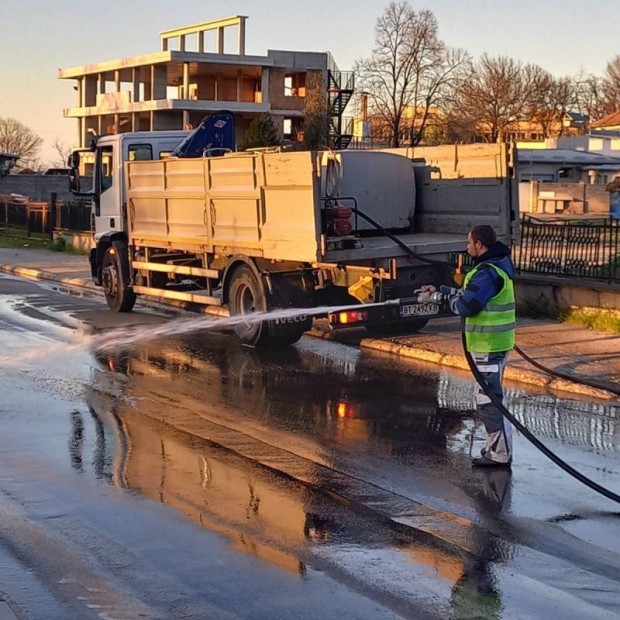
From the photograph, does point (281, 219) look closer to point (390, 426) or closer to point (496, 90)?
point (390, 426)

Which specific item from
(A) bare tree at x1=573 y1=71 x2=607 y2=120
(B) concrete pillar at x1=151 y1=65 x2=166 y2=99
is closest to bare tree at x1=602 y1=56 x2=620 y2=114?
(A) bare tree at x1=573 y1=71 x2=607 y2=120

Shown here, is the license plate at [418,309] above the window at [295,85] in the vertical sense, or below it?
below

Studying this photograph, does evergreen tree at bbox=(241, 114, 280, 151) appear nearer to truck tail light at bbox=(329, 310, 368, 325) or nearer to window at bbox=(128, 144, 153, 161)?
window at bbox=(128, 144, 153, 161)

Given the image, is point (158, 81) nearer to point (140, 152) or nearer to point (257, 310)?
point (140, 152)

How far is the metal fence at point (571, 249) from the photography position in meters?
14.5

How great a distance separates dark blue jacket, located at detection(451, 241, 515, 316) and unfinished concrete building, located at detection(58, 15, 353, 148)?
197ft

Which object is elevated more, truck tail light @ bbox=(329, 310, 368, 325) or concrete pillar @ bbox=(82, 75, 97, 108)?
concrete pillar @ bbox=(82, 75, 97, 108)

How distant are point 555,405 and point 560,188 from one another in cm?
4356

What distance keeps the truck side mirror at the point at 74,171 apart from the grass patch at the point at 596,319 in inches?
333

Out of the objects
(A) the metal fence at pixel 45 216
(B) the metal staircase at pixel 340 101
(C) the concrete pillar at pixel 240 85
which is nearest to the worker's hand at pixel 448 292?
(A) the metal fence at pixel 45 216

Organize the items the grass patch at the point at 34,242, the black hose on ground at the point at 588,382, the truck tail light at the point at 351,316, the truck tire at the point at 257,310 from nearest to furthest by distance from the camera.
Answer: the black hose on ground at the point at 588,382, the truck tail light at the point at 351,316, the truck tire at the point at 257,310, the grass patch at the point at 34,242

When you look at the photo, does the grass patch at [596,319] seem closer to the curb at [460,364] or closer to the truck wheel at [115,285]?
the curb at [460,364]

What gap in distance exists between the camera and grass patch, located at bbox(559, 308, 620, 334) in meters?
14.0

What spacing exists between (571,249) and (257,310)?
5046 millimetres
